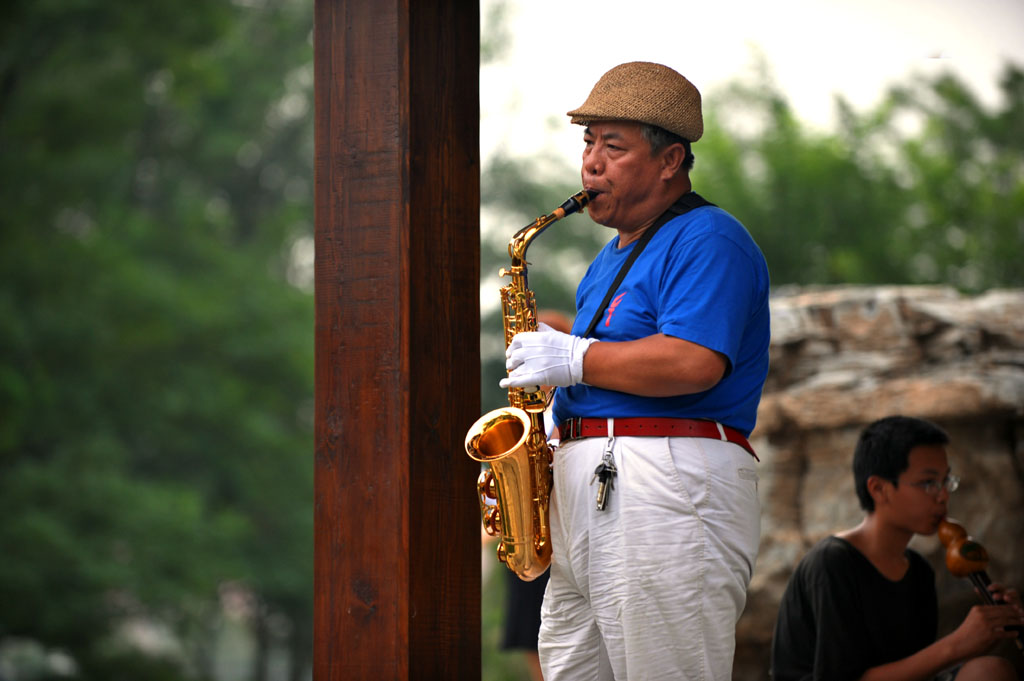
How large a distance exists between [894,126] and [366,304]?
12587 mm

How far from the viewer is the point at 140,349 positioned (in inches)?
628

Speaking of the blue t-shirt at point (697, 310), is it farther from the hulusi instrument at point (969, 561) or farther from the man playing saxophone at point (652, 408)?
the hulusi instrument at point (969, 561)

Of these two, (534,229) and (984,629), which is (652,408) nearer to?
(534,229)

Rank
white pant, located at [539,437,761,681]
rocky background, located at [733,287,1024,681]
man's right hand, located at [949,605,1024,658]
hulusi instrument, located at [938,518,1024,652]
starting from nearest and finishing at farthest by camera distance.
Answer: white pant, located at [539,437,761,681], man's right hand, located at [949,605,1024,658], hulusi instrument, located at [938,518,1024,652], rocky background, located at [733,287,1024,681]

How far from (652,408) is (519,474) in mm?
369

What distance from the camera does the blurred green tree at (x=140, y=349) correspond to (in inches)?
561

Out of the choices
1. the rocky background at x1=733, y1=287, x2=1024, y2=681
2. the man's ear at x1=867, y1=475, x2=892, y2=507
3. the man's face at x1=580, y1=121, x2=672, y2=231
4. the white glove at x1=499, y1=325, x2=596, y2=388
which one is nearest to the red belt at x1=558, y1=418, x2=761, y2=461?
the white glove at x1=499, y1=325, x2=596, y2=388

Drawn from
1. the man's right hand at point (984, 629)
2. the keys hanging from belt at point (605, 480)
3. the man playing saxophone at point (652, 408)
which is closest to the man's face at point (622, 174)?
the man playing saxophone at point (652, 408)

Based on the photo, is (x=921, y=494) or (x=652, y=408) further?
(x=921, y=494)

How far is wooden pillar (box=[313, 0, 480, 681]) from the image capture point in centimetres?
274

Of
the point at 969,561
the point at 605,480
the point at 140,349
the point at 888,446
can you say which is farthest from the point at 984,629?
the point at 140,349

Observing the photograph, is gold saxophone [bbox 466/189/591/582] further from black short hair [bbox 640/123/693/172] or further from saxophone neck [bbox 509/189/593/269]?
black short hair [bbox 640/123/693/172]

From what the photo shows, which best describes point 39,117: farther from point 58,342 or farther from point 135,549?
point 135,549

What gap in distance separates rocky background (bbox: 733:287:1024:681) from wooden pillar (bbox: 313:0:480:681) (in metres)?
2.87
